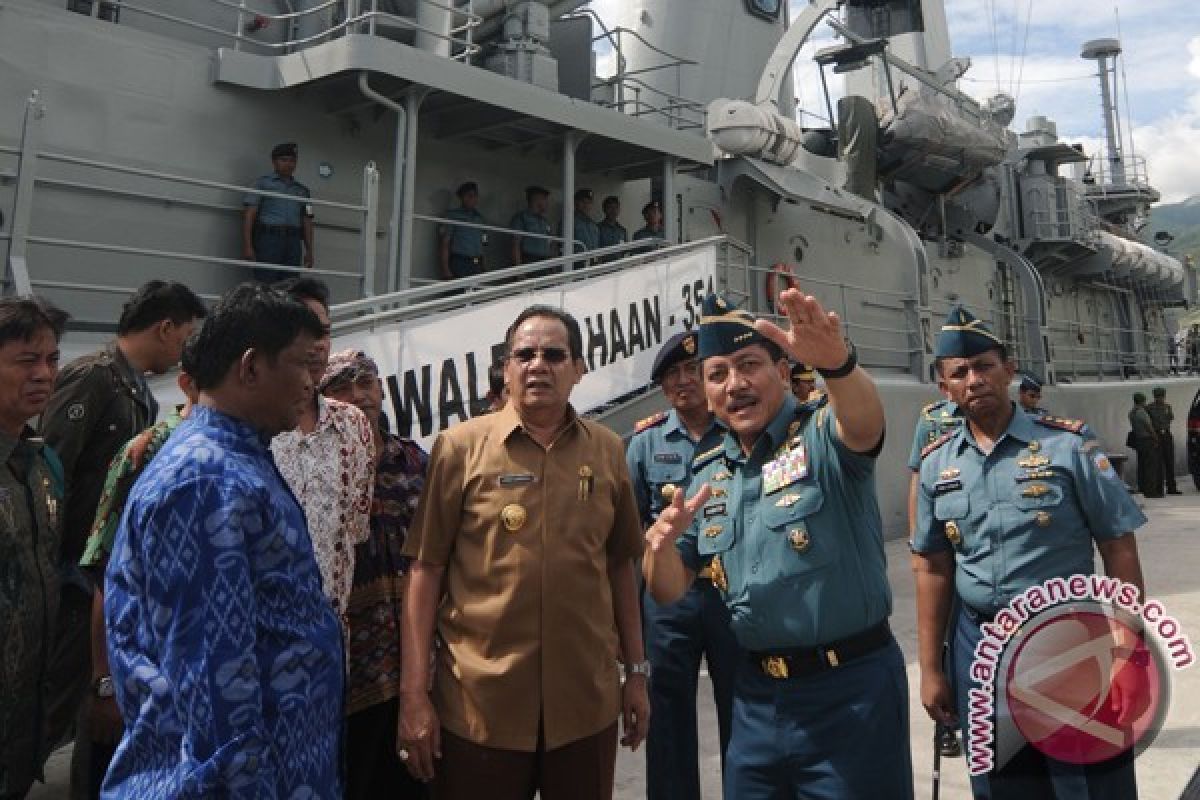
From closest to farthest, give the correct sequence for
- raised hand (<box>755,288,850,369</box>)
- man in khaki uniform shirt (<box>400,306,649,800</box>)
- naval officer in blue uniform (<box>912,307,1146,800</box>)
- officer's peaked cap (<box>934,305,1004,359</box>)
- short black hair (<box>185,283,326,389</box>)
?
short black hair (<box>185,283,326,389</box>)
raised hand (<box>755,288,850,369</box>)
man in khaki uniform shirt (<box>400,306,649,800</box>)
naval officer in blue uniform (<box>912,307,1146,800</box>)
officer's peaked cap (<box>934,305,1004,359</box>)

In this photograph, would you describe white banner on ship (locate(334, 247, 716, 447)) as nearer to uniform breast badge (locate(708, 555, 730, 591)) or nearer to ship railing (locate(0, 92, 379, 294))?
ship railing (locate(0, 92, 379, 294))

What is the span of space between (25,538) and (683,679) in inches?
80.2

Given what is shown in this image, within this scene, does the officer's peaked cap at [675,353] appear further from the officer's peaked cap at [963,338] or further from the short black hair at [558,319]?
the short black hair at [558,319]

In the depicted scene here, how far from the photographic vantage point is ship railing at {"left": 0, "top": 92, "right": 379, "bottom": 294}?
3.85 meters

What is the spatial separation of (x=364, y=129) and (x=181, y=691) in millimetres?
6256

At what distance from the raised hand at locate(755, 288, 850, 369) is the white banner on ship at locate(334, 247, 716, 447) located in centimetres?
292

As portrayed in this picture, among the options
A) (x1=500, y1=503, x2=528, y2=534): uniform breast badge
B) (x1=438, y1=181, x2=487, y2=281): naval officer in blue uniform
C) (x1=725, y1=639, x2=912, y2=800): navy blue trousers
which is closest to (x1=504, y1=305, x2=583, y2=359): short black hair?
(x1=500, y1=503, x2=528, y2=534): uniform breast badge

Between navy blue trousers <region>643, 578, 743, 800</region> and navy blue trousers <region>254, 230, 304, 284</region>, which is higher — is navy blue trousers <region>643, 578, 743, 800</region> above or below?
below

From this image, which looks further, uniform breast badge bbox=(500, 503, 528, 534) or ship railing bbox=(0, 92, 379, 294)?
ship railing bbox=(0, 92, 379, 294)

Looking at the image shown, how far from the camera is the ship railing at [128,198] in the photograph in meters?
3.85

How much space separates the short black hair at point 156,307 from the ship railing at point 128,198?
1.56 metres

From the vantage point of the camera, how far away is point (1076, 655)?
7.29 feet

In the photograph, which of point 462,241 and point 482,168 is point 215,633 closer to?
point 462,241

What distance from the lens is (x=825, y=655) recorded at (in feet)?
6.15
